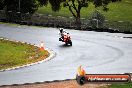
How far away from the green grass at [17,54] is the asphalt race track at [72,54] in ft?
4.59

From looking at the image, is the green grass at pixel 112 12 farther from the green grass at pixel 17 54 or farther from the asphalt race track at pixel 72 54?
the green grass at pixel 17 54

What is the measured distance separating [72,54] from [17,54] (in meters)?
4.49

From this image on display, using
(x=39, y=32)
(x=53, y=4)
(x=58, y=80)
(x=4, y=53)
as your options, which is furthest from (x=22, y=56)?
(x=53, y=4)

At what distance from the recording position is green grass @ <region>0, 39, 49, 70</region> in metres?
29.1

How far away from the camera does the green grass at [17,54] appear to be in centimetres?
2906

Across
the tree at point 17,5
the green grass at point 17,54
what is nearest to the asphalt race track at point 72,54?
the green grass at point 17,54

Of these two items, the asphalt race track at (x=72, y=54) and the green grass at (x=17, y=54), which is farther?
the green grass at (x=17, y=54)

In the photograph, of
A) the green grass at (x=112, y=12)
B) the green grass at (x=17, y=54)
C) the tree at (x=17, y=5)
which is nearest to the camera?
the green grass at (x=17, y=54)

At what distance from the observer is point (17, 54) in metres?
32.0

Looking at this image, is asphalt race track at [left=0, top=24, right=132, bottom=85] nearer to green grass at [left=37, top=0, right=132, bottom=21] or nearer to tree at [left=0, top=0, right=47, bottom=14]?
tree at [left=0, top=0, right=47, bottom=14]

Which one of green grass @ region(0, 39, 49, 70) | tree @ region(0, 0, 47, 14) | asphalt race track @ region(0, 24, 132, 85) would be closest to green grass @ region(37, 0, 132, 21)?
tree @ region(0, 0, 47, 14)

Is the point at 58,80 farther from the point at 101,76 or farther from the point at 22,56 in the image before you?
the point at 22,56

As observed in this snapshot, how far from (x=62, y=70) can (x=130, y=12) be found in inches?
2951

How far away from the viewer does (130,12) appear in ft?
326
